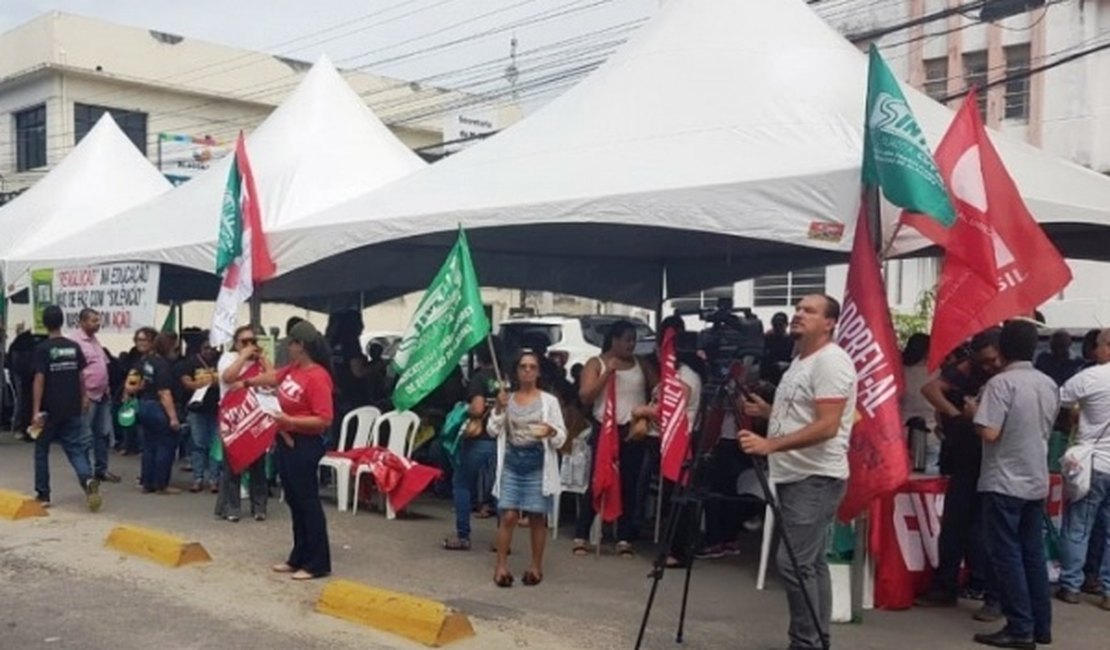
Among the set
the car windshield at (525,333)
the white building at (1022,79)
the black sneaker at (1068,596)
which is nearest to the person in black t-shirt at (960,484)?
the black sneaker at (1068,596)

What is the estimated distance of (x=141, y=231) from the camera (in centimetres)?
1288

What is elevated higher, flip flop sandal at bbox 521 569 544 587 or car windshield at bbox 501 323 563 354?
car windshield at bbox 501 323 563 354

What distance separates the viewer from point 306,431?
24.2 ft

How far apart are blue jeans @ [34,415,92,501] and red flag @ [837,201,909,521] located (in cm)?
701

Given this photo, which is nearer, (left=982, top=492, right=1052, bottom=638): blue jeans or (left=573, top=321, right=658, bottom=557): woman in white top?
(left=982, top=492, right=1052, bottom=638): blue jeans

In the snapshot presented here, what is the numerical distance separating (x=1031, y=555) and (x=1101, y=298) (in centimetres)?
1863

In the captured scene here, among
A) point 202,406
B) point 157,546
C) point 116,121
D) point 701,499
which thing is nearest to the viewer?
point 701,499

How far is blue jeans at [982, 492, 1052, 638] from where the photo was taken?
6.28m

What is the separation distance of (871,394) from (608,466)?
2.77 metres

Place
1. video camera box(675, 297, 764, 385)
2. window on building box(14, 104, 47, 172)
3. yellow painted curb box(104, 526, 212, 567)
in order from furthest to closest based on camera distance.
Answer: window on building box(14, 104, 47, 172), video camera box(675, 297, 764, 385), yellow painted curb box(104, 526, 212, 567)

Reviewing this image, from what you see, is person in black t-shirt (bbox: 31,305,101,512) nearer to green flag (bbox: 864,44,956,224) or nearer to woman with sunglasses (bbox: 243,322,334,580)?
woman with sunglasses (bbox: 243,322,334,580)

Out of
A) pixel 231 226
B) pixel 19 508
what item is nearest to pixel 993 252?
pixel 231 226

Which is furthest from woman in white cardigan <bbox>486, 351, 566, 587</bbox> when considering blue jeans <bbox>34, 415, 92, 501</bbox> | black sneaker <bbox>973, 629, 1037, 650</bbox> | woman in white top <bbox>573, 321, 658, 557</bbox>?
blue jeans <bbox>34, 415, 92, 501</bbox>

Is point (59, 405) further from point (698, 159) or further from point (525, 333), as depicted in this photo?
point (525, 333)
